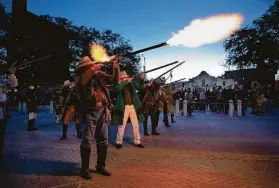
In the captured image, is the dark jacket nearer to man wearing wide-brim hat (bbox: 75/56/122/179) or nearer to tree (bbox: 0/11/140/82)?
man wearing wide-brim hat (bbox: 75/56/122/179)

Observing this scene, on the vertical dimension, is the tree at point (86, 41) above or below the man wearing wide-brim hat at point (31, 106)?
above

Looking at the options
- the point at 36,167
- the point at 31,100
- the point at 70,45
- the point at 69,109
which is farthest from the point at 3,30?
the point at 36,167

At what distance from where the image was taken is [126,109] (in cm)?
859

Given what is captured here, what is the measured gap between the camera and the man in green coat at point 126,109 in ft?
27.5

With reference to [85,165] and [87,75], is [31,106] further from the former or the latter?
[85,165]

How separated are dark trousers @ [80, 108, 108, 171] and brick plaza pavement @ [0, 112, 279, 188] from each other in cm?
35

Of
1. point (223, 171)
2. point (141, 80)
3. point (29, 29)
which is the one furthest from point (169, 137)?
point (29, 29)

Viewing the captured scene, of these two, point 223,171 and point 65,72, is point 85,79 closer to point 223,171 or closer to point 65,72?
point 223,171

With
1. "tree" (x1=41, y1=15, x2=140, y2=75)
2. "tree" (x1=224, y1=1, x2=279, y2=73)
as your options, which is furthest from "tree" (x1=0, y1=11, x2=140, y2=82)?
"tree" (x1=224, y1=1, x2=279, y2=73)

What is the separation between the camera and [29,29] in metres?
37.9

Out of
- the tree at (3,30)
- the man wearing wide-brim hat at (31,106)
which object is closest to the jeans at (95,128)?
the man wearing wide-brim hat at (31,106)

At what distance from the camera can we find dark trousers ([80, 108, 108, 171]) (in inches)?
218

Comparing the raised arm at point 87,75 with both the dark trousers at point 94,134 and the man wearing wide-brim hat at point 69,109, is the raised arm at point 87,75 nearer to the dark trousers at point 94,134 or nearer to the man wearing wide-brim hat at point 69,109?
the dark trousers at point 94,134

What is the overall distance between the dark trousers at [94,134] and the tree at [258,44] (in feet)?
123
